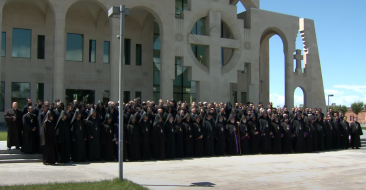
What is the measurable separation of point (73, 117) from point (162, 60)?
12.5m

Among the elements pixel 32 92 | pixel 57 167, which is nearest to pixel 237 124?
pixel 57 167

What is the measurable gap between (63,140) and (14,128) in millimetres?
2229

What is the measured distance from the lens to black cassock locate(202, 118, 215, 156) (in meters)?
15.4

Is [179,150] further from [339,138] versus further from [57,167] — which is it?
[339,138]

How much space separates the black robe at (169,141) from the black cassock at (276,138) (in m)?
4.93

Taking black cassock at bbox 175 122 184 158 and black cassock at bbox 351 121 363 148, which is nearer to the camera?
black cassock at bbox 175 122 184 158

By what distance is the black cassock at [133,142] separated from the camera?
1361 centimetres

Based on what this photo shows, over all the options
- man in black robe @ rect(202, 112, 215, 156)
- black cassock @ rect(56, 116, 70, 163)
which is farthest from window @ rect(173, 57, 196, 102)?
black cassock @ rect(56, 116, 70, 163)

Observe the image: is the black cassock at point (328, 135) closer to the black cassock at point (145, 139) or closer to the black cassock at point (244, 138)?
the black cassock at point (244, 138)

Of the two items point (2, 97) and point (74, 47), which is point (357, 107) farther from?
point (2, 97)

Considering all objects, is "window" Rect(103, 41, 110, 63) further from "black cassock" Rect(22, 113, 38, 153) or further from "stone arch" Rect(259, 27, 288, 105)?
"black cassock" Rect(22, 113, 38, 153)

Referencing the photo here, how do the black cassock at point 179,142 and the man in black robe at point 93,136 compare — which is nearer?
the man in black robe at point 93,136

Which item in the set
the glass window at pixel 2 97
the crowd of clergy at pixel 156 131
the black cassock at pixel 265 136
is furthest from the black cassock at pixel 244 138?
the glass window at pixel 2 97

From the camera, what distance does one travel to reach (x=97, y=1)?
76.0 ft
